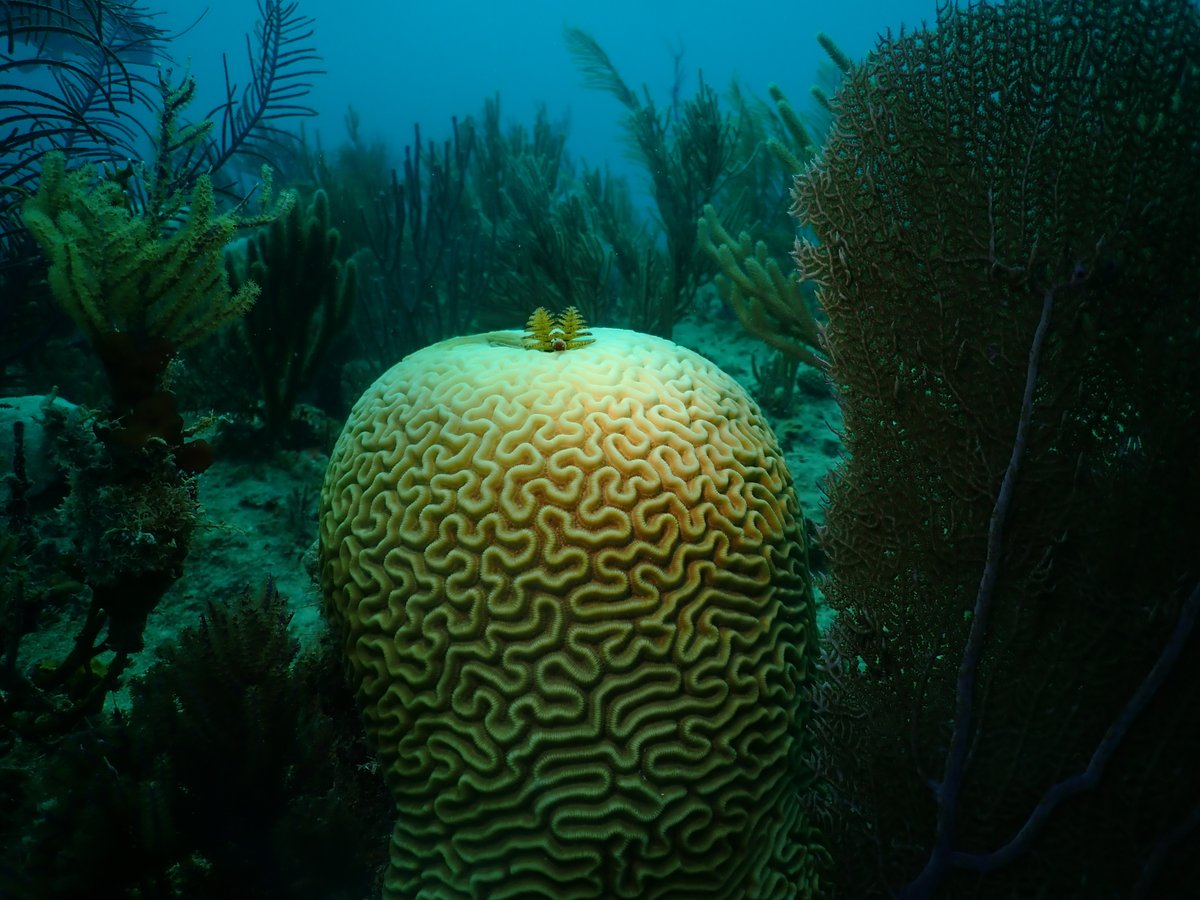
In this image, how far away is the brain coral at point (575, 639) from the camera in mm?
2145

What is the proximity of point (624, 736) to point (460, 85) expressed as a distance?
11415cm

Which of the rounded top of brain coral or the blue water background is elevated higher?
the blue water background

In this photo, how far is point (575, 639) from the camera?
2.26 metres

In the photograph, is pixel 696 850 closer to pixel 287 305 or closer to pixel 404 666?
pixel 404 666

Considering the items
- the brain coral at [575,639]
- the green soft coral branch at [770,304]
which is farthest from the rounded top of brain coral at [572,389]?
the green soft coral branch at [770,304]

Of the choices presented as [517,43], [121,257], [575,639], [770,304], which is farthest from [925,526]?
[517,43]

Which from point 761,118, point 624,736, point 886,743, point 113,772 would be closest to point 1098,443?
point 886,743

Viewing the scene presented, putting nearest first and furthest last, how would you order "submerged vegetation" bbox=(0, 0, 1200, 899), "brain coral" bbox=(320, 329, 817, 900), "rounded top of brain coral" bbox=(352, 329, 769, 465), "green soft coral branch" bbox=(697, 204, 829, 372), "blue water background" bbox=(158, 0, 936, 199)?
"submerged vegetation" bbox=(0, 0, 1200, 899) → "brain coral" bbox=(320, 329, 817, 900) → "rounded top of brain coral" bbox=(352, 329, 769, 465) → "green soft coral branch" bbox=(697, 204, 829, 372) → "blue water background" bbox=(158, 0, 936, 199)

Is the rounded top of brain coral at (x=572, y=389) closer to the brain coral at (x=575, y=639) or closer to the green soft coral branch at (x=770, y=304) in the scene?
the brain coral at (x=575, y=639)

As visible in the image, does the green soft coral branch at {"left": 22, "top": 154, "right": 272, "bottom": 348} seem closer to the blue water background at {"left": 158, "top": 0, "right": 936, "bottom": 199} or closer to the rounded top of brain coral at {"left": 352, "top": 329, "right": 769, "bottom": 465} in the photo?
the rounded top of brain coral at {"left": 352, "top": 329, "right": 769, "bottom": 465}

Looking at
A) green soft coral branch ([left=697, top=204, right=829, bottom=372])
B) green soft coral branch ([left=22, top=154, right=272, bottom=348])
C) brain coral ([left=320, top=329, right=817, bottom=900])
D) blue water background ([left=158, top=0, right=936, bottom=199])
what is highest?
blue water background ([left=158, top=0, right=936, bottom=199])

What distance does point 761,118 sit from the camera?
8930mm

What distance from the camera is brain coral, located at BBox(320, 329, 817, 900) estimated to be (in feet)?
7.04

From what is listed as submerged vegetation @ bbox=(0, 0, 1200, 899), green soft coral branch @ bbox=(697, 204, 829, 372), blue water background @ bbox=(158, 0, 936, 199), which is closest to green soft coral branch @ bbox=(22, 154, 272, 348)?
submerged vegetation @ bbox=(0, 0, 1200, 899)
